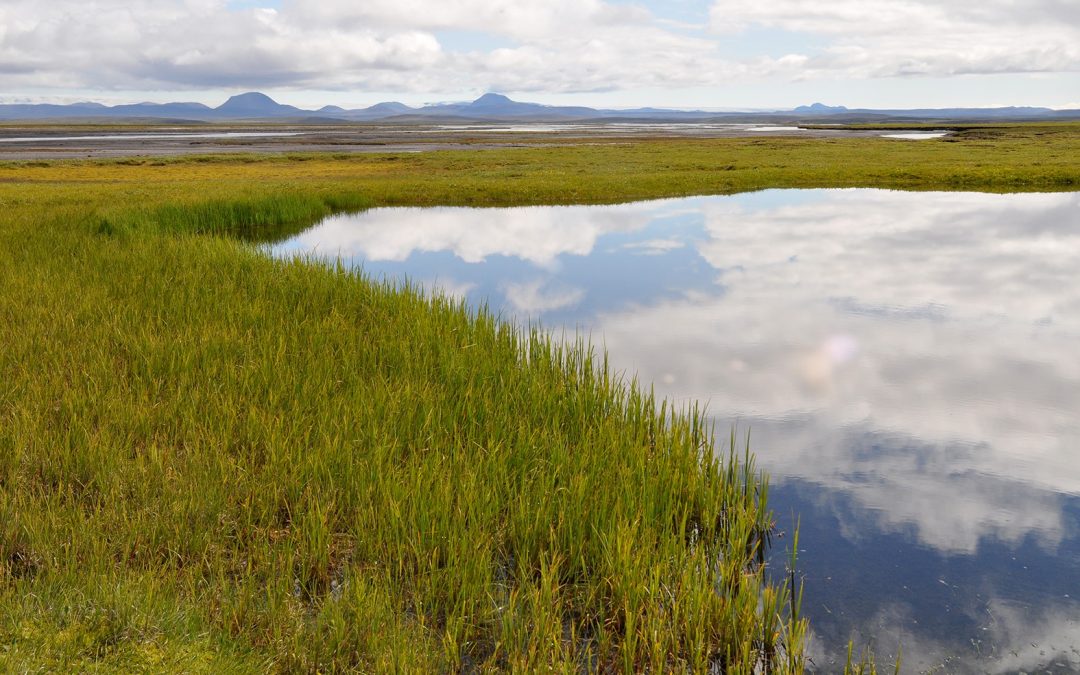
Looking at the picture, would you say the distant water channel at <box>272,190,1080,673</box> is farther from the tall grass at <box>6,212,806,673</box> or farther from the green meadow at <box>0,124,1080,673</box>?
the tall grass at <box>6,212,806,673</box>

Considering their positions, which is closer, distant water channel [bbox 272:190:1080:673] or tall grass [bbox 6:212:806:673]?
tall grass [bbox 6:212:806:673]

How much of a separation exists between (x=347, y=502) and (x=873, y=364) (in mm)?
11623

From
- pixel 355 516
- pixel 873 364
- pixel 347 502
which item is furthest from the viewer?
pixel 873 364

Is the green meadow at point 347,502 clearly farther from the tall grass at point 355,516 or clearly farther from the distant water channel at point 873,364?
the distant water channel at point 873,364

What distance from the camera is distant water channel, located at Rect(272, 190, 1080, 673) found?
24.6 ft

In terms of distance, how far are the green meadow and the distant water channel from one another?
1.09 m

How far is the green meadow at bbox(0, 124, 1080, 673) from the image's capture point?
17.7 ft

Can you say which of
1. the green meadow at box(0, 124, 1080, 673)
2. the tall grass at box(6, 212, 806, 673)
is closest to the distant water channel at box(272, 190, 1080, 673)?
the green meadow at box(0, 124, 1080, 673)

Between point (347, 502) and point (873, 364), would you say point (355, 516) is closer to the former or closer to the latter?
point (347, 502)

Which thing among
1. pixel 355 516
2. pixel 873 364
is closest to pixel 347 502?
pixel 355 516

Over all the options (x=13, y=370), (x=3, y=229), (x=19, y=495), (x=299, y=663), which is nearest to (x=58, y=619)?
(x=299, y=663)

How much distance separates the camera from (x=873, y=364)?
15.2 metres

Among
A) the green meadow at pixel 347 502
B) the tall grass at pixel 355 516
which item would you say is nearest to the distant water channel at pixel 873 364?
the green meadow at pixel 347 502

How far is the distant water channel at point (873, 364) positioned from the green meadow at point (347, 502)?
1093mm
